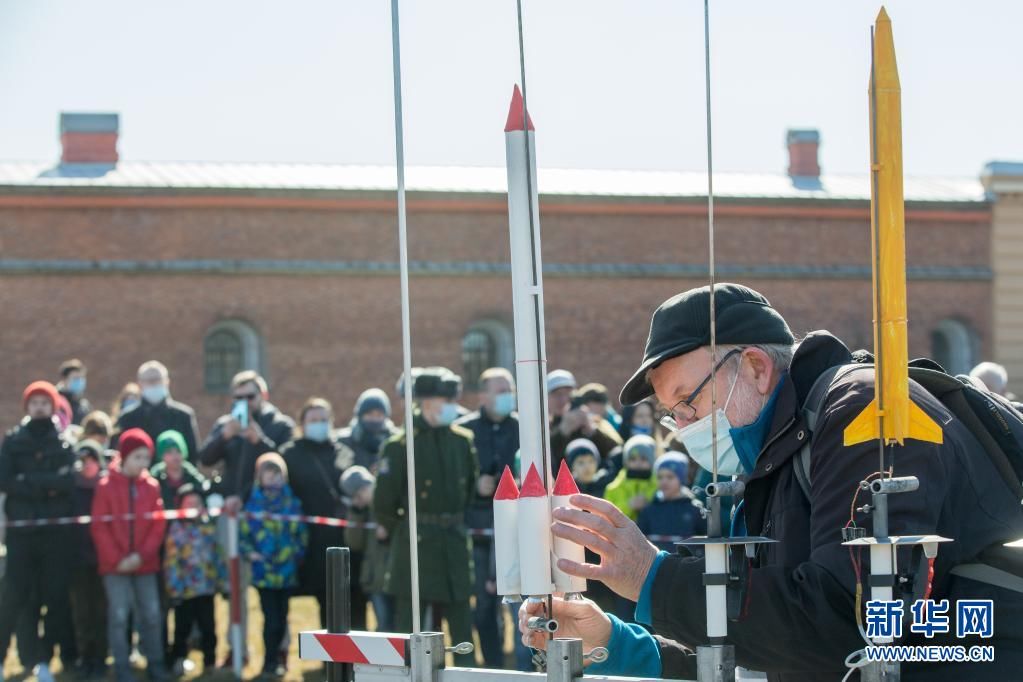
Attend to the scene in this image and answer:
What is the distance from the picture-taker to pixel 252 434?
14.0 m

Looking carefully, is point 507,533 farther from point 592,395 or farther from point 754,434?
point 592,395

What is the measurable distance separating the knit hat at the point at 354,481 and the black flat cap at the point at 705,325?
9.39 metres

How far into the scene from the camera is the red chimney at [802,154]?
38.6 meters

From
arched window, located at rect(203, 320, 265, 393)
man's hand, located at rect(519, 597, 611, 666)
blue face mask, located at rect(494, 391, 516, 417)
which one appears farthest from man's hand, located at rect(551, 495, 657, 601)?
arched window, located at rect(203, 320, 265, 393)

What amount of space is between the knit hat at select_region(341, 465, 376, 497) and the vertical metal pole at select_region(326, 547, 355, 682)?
29.7 feet

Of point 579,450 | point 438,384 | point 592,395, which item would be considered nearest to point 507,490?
point 438,384

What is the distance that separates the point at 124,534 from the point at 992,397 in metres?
9.86

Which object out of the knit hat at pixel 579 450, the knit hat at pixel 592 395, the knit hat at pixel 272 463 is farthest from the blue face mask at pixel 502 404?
the knit hat at pixel 272 463

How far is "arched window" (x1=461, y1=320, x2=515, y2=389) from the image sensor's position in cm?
3250

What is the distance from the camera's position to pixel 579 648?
358cm

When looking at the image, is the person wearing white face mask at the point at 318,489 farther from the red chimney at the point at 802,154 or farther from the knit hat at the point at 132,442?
the red chimney at the point at 802,154

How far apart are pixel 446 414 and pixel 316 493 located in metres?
1.80

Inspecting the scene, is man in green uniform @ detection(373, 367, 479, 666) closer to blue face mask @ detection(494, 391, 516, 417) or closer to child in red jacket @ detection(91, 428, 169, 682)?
blue face mask @ detection(494, 391, 516, 417)

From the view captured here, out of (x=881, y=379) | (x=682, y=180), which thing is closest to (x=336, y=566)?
(x=881, y=379)
